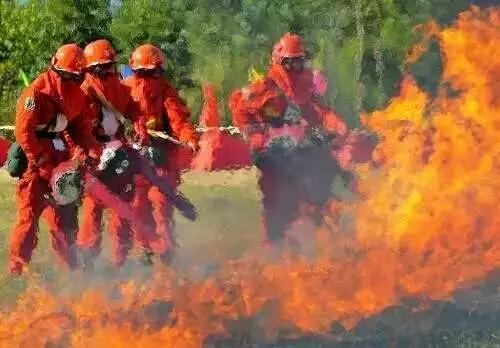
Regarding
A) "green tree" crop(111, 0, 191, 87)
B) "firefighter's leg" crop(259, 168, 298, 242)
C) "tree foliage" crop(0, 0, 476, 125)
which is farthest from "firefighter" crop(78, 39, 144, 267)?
"green tree" crop(111, 0, 191, 87)

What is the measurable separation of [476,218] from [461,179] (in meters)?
0.32

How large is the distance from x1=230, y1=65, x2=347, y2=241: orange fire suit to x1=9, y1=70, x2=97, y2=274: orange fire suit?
1.53 m

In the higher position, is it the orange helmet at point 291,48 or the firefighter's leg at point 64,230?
the orange helmet at point 291,48

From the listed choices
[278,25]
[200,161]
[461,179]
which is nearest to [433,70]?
[461,179]

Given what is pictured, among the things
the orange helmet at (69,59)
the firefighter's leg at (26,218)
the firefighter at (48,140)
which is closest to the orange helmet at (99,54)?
the firefighter at (48,140)

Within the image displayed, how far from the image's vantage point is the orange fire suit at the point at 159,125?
27.6ft

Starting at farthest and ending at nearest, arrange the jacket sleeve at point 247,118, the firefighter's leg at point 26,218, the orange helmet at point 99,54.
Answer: the jacket sleeve at point 247,118 → the orange helmet at point 99,54 → the firefighter's leg at point 26,218

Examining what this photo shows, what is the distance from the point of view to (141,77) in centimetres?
852

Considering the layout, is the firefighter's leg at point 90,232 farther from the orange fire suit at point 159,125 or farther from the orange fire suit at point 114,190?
the orange fire suit at point 159,125

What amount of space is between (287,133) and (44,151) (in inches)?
88.9

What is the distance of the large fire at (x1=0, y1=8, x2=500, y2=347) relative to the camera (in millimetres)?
6062

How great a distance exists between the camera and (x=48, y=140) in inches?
299

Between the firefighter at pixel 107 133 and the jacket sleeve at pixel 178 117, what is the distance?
382mm

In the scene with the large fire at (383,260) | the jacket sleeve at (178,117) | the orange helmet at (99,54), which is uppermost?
the orange helmet at (99,54)
